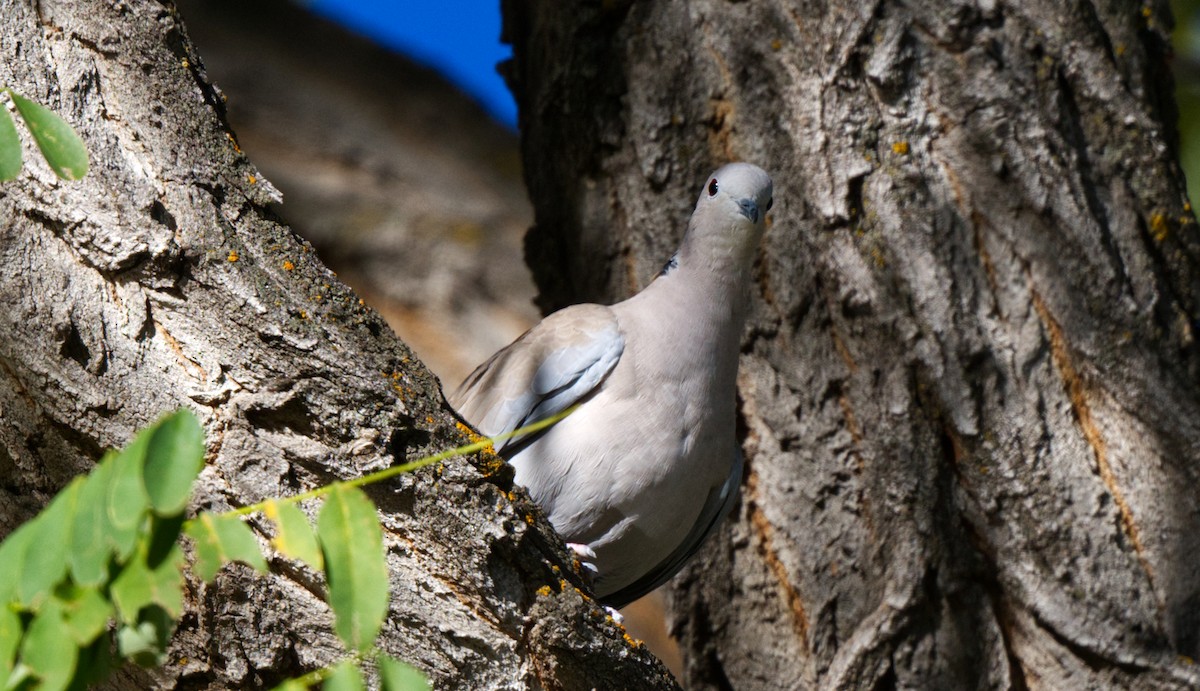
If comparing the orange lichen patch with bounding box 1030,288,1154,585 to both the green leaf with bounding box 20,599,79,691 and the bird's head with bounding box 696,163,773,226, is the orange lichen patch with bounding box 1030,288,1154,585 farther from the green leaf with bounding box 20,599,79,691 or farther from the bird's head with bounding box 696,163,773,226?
the green leaf with bounding box 20,599,79,691

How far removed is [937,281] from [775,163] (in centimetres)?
55

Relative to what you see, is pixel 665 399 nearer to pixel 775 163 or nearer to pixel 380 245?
pixel 775 163

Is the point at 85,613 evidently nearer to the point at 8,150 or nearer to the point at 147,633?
the point at 147,633

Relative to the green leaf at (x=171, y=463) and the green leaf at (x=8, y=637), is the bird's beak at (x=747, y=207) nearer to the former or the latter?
the green leaf at (x=171, y=463)

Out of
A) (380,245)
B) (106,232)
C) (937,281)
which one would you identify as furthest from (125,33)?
(380,245)

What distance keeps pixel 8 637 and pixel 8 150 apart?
57 centimetres

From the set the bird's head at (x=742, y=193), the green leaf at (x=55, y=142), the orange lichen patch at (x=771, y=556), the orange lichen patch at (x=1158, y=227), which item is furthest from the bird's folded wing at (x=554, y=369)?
the green leaf at (x=55, y=142)

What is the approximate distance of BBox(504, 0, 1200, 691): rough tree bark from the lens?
3.00m

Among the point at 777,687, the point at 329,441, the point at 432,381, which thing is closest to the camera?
the point at 329,441

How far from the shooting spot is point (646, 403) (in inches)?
117

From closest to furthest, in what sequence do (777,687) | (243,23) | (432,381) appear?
(432,381), (777,687), (243,23)

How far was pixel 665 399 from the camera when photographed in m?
2.99

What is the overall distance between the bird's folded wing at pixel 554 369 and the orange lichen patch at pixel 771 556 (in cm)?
56

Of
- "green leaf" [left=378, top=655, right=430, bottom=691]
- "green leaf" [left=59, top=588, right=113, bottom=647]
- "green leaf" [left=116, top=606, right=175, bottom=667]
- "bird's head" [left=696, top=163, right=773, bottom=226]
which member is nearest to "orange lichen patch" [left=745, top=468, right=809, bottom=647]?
"bird's head" [left=696, top=163, right=773, bottom=226]
